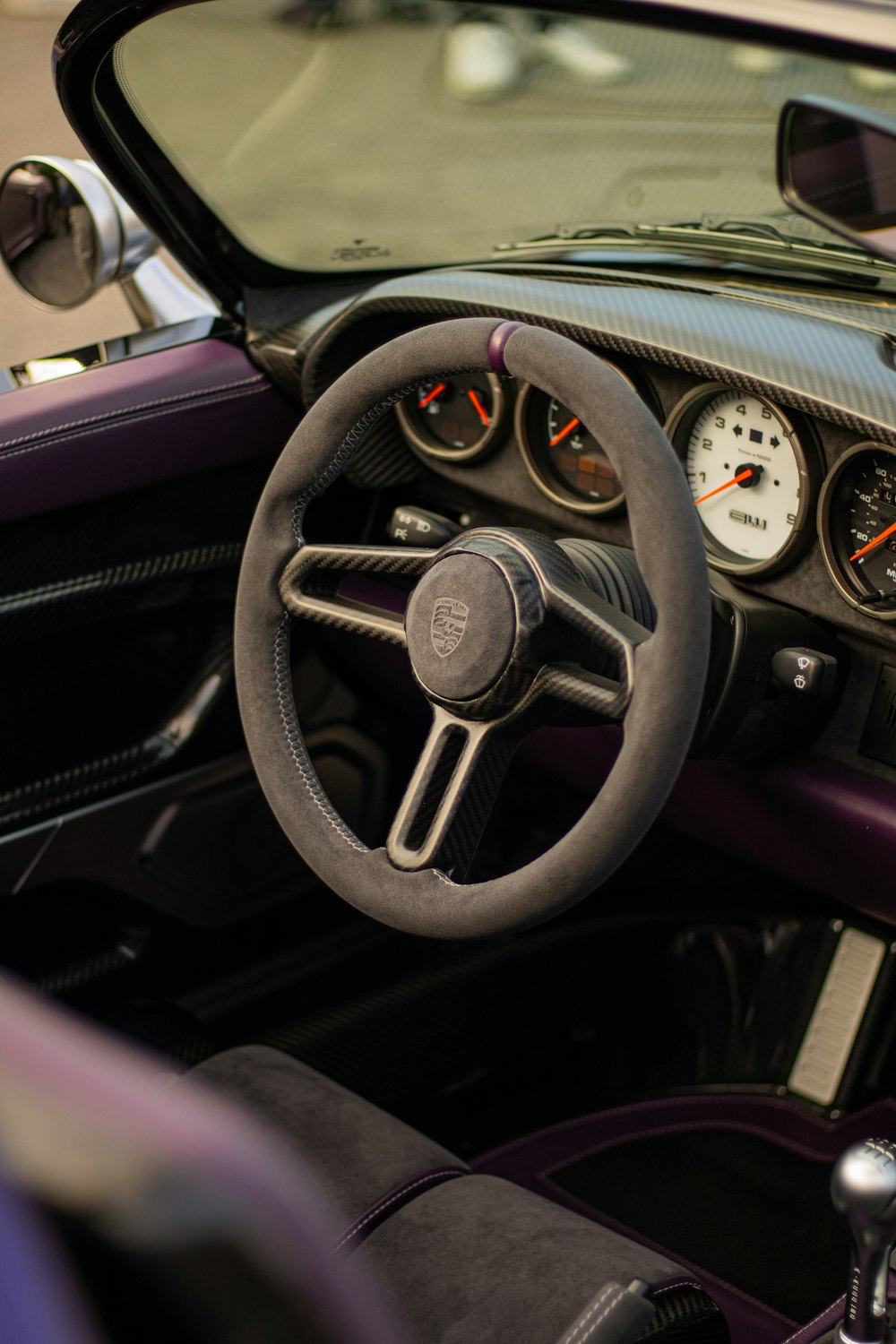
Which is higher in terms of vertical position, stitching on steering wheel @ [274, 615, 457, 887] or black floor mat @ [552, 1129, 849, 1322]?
stitching on steering wheel @ [274, 615, 457, 887]

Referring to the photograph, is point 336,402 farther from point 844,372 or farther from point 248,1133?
point 248,1133

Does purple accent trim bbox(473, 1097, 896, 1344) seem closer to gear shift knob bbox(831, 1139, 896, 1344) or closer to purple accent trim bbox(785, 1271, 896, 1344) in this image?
purple accent trim bbox(785, 1271, 896, 1344)

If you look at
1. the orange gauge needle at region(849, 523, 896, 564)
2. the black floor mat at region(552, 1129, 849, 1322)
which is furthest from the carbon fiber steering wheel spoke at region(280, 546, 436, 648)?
the black floor mat at region(552, 1129, 849, 1322)

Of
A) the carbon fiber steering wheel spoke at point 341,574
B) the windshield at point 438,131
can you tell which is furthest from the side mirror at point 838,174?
the carbon fiber steering wheel spoke at point 341,574

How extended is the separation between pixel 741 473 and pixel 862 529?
0.16 m

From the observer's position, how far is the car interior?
1.24 metres

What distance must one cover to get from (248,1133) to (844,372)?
1.13 m

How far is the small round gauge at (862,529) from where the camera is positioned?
1470 mm

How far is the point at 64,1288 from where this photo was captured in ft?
1.43

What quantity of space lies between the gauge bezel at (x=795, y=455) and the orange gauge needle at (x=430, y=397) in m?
0.39

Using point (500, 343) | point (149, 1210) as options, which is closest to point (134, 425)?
point (500, 343)

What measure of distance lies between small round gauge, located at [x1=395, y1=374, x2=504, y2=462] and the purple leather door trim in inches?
8.0

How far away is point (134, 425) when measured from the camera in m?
1.86

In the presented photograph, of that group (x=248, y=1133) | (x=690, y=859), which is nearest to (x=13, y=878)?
(x=690, y=859)
